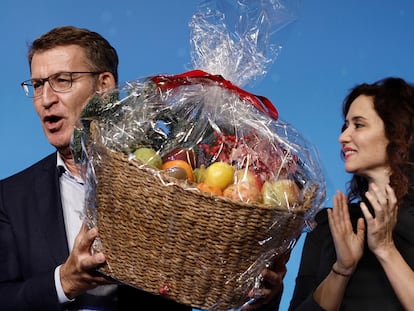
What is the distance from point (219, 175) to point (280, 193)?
107 millimetres

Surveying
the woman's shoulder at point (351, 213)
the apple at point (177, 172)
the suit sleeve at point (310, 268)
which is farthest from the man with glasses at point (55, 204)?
the woman's shoulder at point (351, 213)

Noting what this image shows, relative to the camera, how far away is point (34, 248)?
1.42 metres

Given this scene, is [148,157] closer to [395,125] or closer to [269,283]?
[269,283]

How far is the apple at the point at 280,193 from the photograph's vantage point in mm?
1003

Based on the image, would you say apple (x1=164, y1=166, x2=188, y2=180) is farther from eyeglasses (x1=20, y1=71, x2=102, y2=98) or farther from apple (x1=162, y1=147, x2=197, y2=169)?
eyeglasses (x1=20, y1=71, x2=102, y2=98)

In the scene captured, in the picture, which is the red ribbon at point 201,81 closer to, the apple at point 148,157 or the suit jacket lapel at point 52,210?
the apple at point 148,157

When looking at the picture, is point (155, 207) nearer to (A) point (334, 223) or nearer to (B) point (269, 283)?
(B) point (269, 283)

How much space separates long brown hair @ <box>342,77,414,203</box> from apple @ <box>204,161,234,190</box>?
1.12 meters

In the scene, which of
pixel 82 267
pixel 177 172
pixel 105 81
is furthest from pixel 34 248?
pixel 177 172

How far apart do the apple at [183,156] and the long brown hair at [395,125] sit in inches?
42.8

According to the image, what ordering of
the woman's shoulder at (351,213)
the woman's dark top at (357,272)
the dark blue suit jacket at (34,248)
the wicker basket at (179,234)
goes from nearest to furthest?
the wicker basket at (179,234), the dark blue suit jacket at (34,248), the woman's dark top at (357,272), the woman's shoulder at (351,213)

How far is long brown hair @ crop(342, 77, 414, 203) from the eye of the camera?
2.01 m

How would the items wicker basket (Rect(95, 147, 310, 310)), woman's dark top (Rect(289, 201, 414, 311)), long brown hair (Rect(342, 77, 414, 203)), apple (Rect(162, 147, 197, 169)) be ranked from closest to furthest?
wicker basket (Rect(95, 147, 310, 310)), apple (Rect(162, 147, 197, 169)), woman's dark top (Rect(289, 201, 414, 311)), long brown hair (Rect(342, 77, 414, 203))

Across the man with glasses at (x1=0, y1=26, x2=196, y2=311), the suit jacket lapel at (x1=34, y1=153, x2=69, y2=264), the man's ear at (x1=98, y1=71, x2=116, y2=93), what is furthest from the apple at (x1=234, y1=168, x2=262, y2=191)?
the man's ear at (x1=98, y1=71, x2=116, y2=93)
